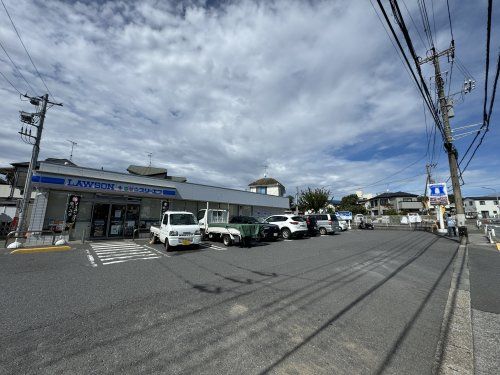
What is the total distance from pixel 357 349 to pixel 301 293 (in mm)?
2303

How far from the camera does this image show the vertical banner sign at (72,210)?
1430 cm

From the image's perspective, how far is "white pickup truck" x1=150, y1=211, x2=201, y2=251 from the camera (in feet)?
37.1

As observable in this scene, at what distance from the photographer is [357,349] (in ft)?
10.8

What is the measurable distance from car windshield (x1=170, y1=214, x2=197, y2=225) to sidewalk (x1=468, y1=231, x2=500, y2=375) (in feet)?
35.4

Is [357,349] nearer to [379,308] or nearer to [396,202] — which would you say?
[379,308]

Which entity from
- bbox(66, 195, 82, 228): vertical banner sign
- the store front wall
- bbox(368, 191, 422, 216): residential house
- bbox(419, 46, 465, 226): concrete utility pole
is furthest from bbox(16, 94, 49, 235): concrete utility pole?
bbox(368, 191, 422, 216): residential house

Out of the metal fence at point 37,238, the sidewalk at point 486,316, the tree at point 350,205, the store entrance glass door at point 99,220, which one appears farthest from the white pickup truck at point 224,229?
the tree at point 350,205

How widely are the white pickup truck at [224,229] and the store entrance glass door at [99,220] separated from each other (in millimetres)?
6087

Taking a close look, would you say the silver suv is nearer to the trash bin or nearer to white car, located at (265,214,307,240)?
white car, located at (265,214,307,240)

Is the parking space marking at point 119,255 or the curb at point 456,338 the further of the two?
the parking space marking at point 119,255

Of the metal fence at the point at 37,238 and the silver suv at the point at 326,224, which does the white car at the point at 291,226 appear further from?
the metal fence at the point at 37,238

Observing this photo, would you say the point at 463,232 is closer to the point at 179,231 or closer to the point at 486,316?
the point at 486,316

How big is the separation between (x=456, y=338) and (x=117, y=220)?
17470mm

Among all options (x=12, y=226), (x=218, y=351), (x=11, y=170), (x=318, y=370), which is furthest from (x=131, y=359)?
(x=11, y=170)
